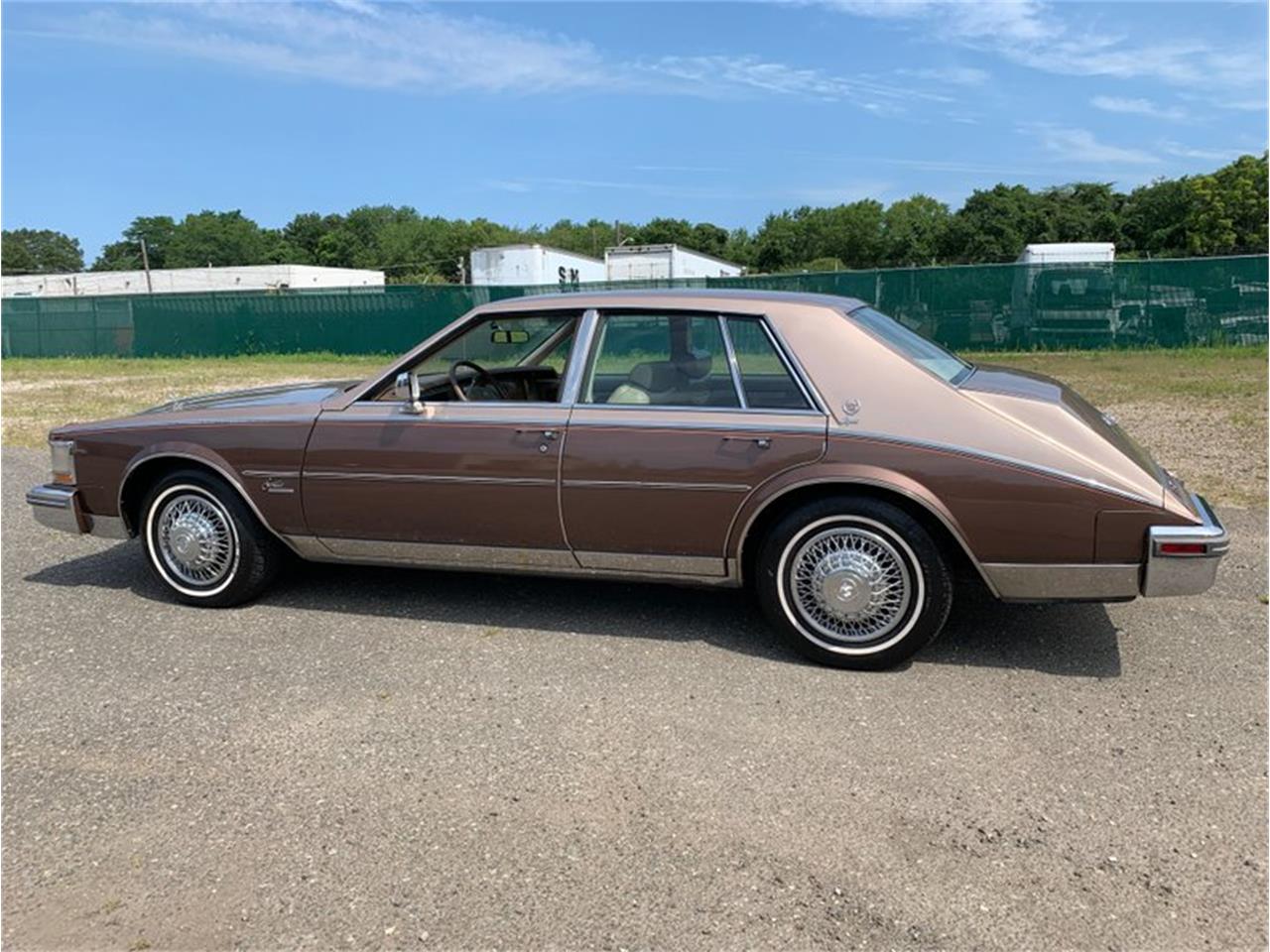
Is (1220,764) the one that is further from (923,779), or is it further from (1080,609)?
(1080,609)

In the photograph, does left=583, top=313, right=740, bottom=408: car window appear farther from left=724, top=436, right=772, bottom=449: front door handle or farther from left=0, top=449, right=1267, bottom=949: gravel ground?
left=0, top=449, right=1267, bottom=949: gravel ground

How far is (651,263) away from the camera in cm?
2567

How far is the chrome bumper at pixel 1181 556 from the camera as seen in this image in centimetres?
338

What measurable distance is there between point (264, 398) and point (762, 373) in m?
2.68

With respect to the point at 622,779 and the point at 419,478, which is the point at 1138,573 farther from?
the point at 419,478

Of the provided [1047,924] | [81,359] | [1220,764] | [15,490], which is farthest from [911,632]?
[81,359]

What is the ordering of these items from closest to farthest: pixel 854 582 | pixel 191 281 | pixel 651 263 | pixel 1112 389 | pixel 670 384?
1. pixel 854 582
2. pixel 670 384
3. pixel 1112 389
4. pixel 651 263
5. pixel 191 281

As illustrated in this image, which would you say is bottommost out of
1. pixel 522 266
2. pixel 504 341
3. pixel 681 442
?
pixel 681 442

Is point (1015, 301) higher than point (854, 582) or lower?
higher

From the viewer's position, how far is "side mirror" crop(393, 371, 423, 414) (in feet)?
13.9

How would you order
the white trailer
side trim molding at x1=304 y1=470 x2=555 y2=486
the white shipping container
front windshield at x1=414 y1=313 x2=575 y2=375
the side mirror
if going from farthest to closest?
1. the white shipping container
2. the white trailer
3. front windshield at x1=414 y1=313 x2=575 y2=375
4. the side mirror
5. side trim molding at x1=304 y1=470 x2=555 y2=486

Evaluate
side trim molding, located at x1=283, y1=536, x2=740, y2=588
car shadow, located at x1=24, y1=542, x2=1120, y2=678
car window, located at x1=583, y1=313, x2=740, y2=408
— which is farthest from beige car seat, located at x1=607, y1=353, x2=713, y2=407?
car shadow, located at x1=24, y1=542, x2=1120, y2=678

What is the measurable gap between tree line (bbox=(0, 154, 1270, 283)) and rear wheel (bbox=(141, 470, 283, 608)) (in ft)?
226

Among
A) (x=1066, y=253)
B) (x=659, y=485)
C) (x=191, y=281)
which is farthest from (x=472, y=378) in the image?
→ (x=191, y=281)
